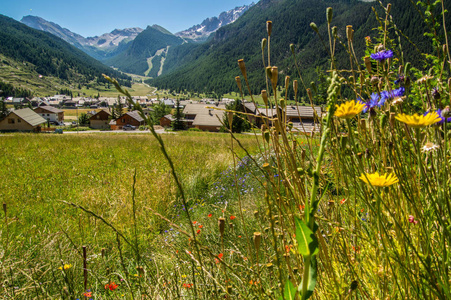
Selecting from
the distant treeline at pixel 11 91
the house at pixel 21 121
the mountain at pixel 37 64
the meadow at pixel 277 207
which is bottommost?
the house at pixel 21 121

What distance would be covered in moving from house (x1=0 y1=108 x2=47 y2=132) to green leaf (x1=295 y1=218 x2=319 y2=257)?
55.2m

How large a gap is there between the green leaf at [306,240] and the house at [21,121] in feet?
181

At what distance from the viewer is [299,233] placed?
299 millimetres

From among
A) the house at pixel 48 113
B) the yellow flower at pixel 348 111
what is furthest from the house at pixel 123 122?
the yellow flower at pixel 348 111

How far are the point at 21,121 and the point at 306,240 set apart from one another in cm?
5817

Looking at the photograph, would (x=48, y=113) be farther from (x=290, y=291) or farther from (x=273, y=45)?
(x=273, y=45)

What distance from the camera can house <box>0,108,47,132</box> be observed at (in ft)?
148

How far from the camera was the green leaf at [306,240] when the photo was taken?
289 millimetres

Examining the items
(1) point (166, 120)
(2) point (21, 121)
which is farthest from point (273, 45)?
(2) point (21, 121)

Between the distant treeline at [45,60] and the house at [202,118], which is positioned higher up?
the distant treeline at [45,60]

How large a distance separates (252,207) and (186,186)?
1.79 m

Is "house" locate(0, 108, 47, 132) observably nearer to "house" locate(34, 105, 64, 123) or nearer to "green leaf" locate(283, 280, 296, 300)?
"house" locate(34, 105, 64, 123)

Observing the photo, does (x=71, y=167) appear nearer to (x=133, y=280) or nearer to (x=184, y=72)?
(x=133, y=280)

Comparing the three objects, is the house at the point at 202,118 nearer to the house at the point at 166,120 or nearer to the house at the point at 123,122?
the house at the point at 166,120
